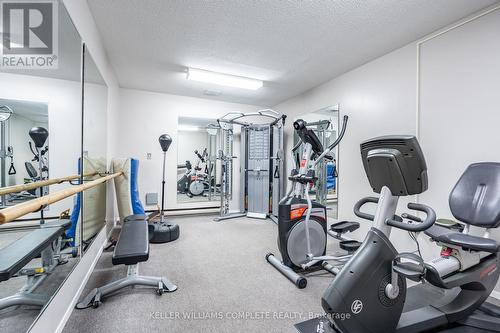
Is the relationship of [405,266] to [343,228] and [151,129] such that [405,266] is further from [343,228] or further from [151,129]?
[151,129]

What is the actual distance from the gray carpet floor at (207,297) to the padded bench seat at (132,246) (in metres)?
0.42

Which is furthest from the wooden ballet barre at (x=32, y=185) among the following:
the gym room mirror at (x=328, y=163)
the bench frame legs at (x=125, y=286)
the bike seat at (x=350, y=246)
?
the gym room mirror at (x=328, y=163)

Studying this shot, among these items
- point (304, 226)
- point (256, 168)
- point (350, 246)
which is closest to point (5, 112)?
point (304, 226)

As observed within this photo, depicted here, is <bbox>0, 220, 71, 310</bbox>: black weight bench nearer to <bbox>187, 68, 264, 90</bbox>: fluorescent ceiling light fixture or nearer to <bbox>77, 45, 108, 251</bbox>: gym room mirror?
<bbox>77, 45, 108, 251</bbox>: gym room mirror

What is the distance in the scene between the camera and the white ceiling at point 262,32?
→ 2104mm

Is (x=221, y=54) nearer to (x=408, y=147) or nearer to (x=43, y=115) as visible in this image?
(x=43, y=115)

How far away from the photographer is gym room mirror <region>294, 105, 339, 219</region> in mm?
3895

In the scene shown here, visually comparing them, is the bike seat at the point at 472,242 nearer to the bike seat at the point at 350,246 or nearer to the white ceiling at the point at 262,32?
the bike seat at the point at 350,246

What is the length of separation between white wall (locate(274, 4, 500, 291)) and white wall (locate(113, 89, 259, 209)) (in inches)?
141

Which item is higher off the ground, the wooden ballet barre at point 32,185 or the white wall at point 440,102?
the white wall at point 440,102

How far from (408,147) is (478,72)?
1683 mm

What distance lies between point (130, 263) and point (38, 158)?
97cm

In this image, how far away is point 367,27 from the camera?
2.41m

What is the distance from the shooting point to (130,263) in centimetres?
176
